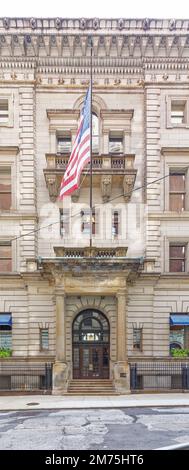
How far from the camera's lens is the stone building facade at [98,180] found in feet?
83.6

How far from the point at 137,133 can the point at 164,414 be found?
16548 millimetres

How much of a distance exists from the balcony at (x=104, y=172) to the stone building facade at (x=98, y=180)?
0.20 feet

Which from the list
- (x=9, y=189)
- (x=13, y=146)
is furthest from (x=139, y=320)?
(x=13, y=146)

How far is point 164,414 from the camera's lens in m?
16.7

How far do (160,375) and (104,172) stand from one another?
11665 mm

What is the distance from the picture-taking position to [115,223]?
2680 centimetres

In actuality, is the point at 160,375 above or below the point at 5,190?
below

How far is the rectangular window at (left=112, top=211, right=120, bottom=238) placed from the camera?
87.6 ft

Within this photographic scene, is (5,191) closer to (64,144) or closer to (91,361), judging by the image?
(64,144)

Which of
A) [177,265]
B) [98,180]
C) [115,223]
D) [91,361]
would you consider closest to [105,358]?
[91,361]

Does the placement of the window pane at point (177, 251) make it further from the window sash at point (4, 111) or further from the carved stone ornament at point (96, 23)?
the carved stone ornament at point (96, 23)

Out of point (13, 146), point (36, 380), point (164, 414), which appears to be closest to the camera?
point (164, 414)

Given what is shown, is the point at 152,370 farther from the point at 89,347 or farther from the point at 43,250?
the point at 43,250

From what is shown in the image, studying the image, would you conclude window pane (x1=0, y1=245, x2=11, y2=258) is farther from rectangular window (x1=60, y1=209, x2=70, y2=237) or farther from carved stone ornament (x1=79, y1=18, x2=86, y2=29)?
carved stone ornament (x1=79, y1=18, x2=86, y2=29)
